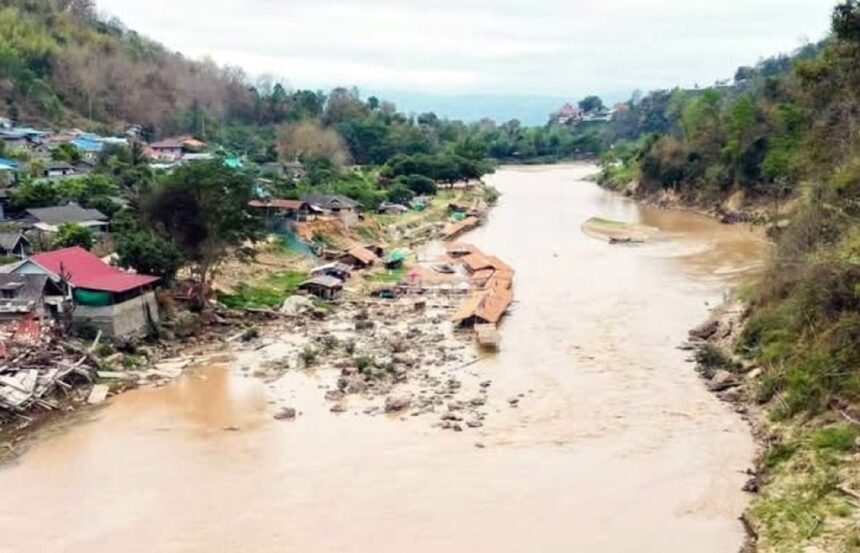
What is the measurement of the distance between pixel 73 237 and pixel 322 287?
779cm

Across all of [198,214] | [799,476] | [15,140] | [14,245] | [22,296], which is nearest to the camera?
[799,476]

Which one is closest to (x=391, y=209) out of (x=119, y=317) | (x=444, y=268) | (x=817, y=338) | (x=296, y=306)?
(x=444, y=268)

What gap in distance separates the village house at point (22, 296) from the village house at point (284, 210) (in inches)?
747

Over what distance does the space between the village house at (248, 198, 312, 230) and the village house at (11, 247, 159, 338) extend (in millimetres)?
17198

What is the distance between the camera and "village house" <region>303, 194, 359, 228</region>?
42.8 m

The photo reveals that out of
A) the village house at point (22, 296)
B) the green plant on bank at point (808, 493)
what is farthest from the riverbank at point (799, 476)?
the village house at point (22, 296)

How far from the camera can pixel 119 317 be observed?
22.0m

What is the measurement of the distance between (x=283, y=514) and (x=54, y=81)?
6244 centimetres

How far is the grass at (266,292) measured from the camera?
27.8 m

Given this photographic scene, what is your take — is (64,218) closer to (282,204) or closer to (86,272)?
(86,272)

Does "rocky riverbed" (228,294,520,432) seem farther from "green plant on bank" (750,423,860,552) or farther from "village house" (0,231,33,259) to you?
"village house" (0,231,33,259)

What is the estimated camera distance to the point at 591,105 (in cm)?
14462

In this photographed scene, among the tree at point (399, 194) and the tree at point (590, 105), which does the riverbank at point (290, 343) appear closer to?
the tree at point (399, 194)

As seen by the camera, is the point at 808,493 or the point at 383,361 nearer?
the point at 808,493
